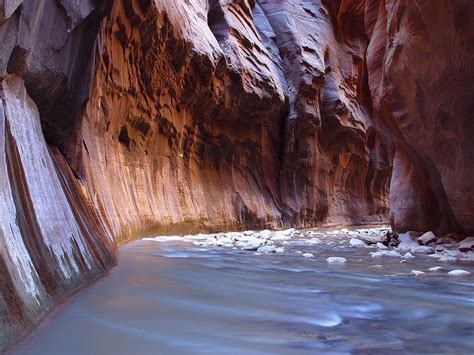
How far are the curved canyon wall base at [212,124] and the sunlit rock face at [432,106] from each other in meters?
0.02

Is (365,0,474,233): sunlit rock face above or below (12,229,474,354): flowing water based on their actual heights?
above

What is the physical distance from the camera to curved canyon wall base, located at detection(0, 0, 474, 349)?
8.40 feet

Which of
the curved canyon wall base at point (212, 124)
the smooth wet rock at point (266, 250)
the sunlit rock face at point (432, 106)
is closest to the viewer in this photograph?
the curved canyon wall base at point (212, 124)

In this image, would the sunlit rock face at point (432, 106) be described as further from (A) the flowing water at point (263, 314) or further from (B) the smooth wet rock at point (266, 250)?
(A) the flowing water at point (263, 314)

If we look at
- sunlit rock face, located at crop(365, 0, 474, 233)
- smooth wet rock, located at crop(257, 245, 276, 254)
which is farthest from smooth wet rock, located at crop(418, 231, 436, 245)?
smooth wet rock, located at crop(257, 245, 276, 254)

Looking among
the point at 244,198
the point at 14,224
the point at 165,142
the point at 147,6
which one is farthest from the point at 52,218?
the point at 244,198

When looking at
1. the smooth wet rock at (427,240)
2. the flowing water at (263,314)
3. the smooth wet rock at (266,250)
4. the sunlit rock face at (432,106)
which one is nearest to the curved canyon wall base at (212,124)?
the sunlit rock face at (432,106)

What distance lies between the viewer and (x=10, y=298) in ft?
5.27

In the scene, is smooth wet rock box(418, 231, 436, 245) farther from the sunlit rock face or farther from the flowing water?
the flowing water

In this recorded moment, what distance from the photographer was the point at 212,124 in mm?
12047

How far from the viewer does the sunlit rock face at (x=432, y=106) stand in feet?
17.6

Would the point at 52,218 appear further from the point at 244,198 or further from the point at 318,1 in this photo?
the point at 318,1

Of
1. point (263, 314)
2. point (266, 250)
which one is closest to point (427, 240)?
point (266, 250)

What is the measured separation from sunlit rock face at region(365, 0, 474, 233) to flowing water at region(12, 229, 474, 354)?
10.2ft
